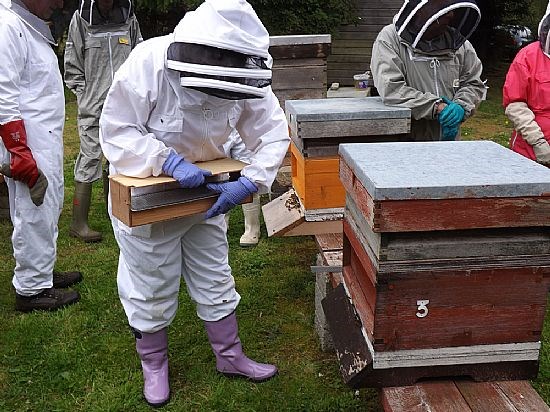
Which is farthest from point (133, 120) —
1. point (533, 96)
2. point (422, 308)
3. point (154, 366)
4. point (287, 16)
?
point (287, 16)

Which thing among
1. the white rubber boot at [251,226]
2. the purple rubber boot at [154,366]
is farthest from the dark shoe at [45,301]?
the white rubber boot at [251,226]

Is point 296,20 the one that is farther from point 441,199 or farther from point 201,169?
point 441,199

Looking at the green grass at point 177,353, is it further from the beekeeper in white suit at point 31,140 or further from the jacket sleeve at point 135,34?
the jacket sleeve at point 135,34

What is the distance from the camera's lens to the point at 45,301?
3.94m

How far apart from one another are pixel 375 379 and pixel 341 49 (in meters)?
11.6

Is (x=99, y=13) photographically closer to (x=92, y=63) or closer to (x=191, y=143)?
(x=92, y=63)

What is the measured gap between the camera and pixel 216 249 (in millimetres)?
2998

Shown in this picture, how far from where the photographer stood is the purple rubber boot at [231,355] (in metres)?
3.17

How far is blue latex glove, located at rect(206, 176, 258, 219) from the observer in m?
2.68

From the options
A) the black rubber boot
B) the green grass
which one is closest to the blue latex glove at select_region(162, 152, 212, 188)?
the green grass

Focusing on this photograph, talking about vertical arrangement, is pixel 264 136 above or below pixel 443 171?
below

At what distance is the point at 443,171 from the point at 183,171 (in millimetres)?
1073

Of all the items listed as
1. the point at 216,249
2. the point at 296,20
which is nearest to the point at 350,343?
the point at 216,249

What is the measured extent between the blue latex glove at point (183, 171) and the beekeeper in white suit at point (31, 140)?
4.12 feet
